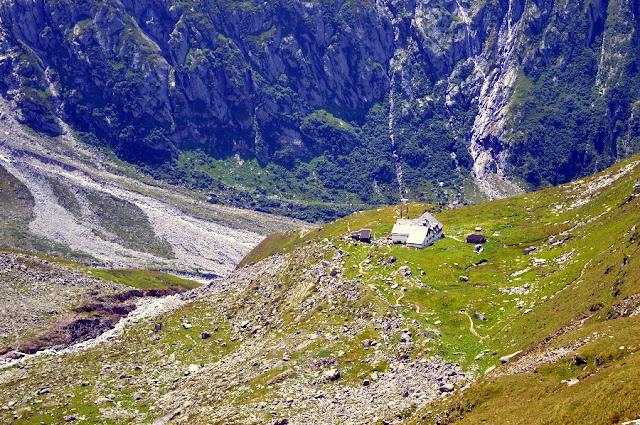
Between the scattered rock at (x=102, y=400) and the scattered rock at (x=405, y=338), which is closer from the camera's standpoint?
the scattered rock at (x=405, y=338)

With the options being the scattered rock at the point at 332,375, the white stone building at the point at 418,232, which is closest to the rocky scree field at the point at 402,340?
the scattered rock at the point at 332,375

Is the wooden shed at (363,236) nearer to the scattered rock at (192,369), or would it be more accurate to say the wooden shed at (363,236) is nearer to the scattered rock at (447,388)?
→ the scattered rock at (192,369)

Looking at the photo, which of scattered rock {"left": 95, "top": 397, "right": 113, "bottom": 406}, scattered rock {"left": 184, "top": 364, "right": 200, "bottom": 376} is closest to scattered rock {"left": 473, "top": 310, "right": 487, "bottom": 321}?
scattered rock {"left": 184, "top": 364, "right": 200, "bottom": 376}

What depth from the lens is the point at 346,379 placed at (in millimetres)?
88250

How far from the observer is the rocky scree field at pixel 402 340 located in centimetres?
6656

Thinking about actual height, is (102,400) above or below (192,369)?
above

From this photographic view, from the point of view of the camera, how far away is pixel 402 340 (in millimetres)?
93062

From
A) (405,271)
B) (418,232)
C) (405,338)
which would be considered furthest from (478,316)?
(418,232)

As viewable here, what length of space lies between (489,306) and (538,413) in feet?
141

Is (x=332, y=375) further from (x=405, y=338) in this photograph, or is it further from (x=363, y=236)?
(x=363, y=236)


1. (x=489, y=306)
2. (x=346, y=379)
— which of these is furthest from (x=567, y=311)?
(x=346, y=379)

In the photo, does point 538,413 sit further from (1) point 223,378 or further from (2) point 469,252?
(2) point 469,252

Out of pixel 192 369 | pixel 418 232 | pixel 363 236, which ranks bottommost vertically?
pixel 192 369

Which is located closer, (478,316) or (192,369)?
(478,316)
